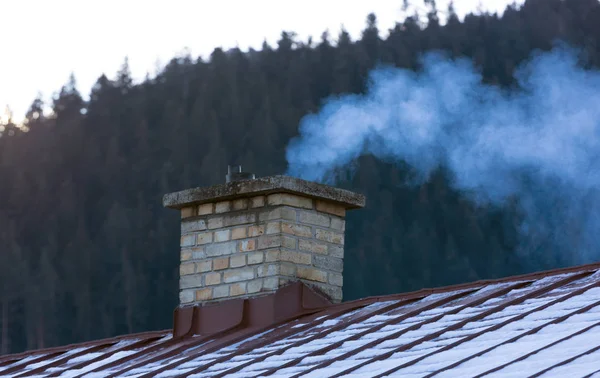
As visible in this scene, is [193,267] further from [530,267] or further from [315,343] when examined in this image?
[530,267]

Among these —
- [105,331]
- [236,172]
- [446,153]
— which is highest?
[446,153]

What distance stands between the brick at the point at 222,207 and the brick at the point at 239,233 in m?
0.17

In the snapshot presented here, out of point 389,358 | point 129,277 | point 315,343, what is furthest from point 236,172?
point 129,277

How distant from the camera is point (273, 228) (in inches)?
313

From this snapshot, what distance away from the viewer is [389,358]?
19.0ft

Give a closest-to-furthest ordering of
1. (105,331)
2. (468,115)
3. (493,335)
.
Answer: (493,335) < (468,115) < (105,331)

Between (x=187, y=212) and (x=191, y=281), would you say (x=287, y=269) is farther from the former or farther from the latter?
(x=187, y=212)

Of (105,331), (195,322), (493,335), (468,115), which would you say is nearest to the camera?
(493,335)

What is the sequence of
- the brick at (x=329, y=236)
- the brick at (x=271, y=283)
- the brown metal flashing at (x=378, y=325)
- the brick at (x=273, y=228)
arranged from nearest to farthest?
the brown metal flashing at (x=378, y=325) → the brick at (x=271, y=283) → the brick at (x=273, y=228) → the brick at (x=329, y=236)

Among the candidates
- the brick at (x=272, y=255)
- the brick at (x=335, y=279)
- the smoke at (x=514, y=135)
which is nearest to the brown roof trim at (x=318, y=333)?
the brick at (x=272, y=255)

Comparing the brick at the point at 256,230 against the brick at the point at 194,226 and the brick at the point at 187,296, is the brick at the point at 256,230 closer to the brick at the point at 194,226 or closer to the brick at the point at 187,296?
the brick at the point at 194,226

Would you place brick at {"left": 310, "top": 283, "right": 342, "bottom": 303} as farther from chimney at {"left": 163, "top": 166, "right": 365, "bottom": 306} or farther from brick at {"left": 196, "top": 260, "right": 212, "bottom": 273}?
brick at {"left": 196, "top": 260, "right": 212, "bottom": 273}

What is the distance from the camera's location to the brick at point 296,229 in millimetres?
7949

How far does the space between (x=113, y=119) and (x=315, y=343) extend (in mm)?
29693
